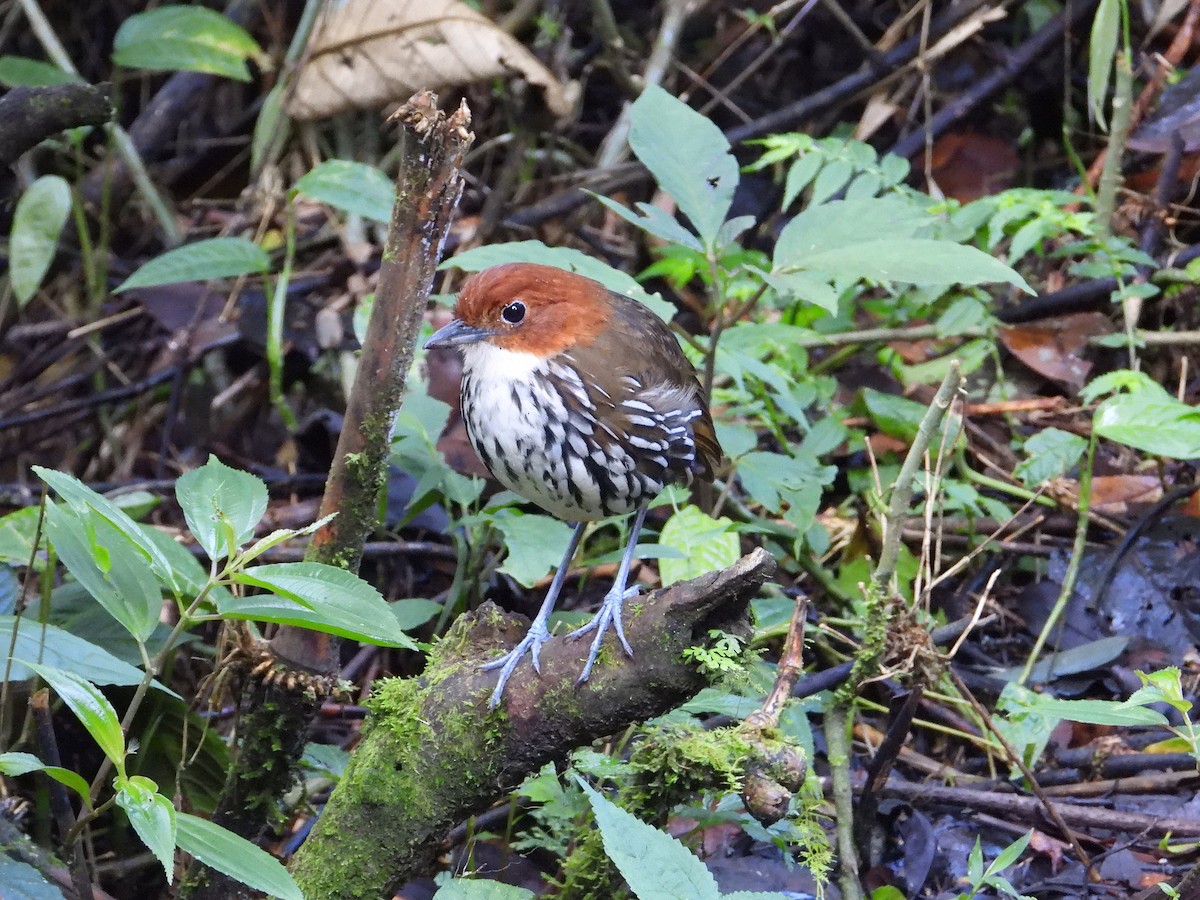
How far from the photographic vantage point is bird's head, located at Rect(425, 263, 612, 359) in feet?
9.58

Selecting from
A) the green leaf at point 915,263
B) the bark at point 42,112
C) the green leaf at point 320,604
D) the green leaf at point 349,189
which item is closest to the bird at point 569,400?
the green leaf at point 915,263

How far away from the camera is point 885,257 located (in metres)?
2.65

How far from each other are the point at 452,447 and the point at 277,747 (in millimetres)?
1342

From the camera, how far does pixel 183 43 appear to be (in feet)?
15.6

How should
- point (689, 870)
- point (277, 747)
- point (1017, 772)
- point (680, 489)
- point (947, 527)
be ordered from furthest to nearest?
point (947, 527)
point (680, 489)
point (1017, 772)
point (277, 747)
point (689, 870)

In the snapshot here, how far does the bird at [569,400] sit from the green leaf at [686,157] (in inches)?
12.8

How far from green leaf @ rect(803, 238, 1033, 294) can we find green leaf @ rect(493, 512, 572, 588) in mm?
862

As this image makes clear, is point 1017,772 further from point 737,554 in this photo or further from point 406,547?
point 406,547

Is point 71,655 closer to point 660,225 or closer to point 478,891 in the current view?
point 478,891

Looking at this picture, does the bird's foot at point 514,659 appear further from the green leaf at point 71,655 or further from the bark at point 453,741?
the green leaf at point 71,655

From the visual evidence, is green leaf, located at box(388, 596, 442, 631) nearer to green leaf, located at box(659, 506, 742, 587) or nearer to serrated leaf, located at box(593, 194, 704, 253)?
green leaf, located at box(659, 506, 742, 587)

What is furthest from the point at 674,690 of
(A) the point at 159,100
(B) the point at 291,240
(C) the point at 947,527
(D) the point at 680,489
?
(A) the point at 159,100

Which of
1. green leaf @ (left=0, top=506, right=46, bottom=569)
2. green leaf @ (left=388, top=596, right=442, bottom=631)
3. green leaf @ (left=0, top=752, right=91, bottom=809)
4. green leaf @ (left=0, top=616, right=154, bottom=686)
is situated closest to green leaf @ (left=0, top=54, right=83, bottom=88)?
green leaf @ (left=0, top=506, right=46, bottom=569)

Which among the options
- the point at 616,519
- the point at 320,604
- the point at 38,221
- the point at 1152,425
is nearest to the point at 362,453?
the point at 320,604
